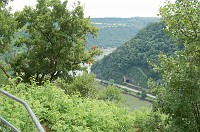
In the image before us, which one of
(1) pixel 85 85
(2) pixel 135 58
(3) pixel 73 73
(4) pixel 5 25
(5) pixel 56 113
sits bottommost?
(2) pixel 135 58

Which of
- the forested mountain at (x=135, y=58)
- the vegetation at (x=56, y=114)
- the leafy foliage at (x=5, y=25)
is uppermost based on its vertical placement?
the leafy foliage at (x=5, y=25)

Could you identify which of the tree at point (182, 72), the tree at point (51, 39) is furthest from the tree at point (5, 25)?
the tree at point (182, 72)

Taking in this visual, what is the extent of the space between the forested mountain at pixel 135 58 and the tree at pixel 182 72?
202 feet

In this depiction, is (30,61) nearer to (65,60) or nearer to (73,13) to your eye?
(65,60)

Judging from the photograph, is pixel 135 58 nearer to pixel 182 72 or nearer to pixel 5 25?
pixel 5 25

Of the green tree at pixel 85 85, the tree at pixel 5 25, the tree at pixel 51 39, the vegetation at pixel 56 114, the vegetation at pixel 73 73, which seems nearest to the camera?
the vegetation at pixel 56 114

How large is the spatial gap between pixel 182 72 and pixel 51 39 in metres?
8.65

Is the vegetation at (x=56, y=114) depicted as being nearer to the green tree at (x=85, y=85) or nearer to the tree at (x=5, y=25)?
the tree at (x=5, y=25)

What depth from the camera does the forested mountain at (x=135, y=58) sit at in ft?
234

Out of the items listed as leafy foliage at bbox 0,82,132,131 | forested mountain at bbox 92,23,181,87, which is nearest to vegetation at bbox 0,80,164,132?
leafy foliage at bbox 0,82,132,131

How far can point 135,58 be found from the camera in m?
75.5

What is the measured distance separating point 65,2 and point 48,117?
842 cm

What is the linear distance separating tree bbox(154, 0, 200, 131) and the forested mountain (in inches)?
2421

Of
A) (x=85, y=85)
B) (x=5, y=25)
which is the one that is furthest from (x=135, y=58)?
(x=5, y=25)
